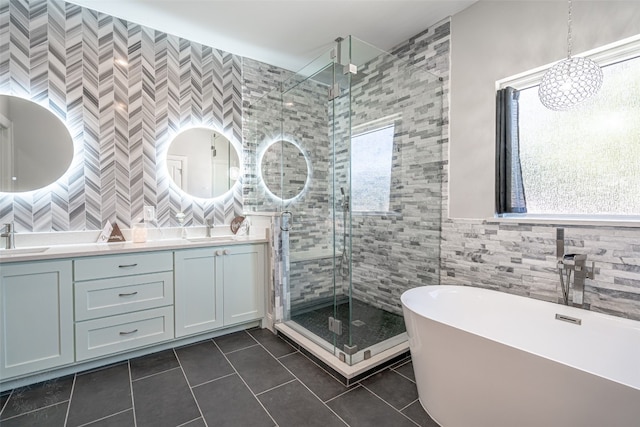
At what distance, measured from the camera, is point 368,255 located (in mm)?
2539

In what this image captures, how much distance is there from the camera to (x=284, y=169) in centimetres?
296

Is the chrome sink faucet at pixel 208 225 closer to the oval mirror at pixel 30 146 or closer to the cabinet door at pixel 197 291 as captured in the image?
the cabinet door at pixel 197 291

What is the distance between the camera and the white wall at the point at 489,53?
5.59ft

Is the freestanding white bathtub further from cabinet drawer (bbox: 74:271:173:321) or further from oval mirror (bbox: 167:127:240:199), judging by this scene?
oval mirror (bbox: 167:127:240:199)

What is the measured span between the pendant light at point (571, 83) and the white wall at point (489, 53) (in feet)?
1.15

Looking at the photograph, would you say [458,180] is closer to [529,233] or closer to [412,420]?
[529,233]

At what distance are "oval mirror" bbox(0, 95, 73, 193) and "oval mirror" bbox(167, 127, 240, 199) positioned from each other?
2.64 ft

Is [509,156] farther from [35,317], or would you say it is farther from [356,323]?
[35,317]

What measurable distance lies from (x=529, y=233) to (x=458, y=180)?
65 centimetres

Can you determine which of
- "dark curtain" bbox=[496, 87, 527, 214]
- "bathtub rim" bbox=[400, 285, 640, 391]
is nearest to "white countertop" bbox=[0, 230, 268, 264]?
"bathtub rim" bbox=[400, 285, 640, 391]

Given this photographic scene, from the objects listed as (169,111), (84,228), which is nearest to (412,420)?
(84,228)

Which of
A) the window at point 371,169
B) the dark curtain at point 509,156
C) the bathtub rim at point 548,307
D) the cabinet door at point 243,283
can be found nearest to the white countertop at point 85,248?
the cabinet door at point 243,283

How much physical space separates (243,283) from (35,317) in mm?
1400

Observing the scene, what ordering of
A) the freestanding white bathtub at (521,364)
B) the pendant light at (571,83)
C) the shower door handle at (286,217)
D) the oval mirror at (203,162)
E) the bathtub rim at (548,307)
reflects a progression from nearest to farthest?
the freestanding white bathtub at (521,364) → the bathtub rim at (548,307) → the pendant light at (571,83) → the shower door handle at (286,217) → the oval mirror at (203,162)
